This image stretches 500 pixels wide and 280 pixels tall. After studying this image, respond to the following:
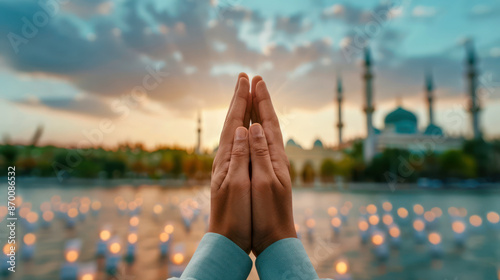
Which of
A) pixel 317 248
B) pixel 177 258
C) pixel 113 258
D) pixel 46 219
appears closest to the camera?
pixel 177 258

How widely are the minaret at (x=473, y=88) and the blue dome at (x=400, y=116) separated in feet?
12.9

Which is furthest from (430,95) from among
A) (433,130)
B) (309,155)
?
(309,155)

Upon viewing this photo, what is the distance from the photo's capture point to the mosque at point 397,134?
832 inches

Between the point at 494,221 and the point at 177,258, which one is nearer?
the point at 177,258

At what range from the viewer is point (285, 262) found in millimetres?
1175

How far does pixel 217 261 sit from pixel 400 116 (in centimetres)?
2686

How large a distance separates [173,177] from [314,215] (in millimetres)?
19449

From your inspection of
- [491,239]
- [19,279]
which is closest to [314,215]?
[491,239]

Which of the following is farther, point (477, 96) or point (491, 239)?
point (477, 96)

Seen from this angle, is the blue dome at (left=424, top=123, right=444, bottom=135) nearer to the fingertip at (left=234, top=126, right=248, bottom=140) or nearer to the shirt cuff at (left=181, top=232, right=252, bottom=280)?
the fingertip at (left=234, top=126, right=248, bottom=140)

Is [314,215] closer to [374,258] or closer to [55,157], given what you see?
[374,258]

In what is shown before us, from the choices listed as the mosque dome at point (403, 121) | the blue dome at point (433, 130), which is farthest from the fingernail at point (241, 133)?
the blue dome at point (433, 130)

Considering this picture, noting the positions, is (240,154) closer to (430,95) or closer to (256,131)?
(256,131)

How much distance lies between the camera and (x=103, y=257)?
360 centimetres
